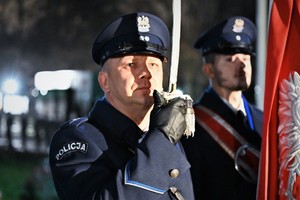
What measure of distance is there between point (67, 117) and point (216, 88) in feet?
5.13

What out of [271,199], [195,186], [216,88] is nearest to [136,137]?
[271,199]

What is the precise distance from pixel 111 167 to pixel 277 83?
607 mm

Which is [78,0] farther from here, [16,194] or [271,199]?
[271,199]

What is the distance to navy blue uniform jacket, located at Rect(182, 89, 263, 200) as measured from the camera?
8.02ft

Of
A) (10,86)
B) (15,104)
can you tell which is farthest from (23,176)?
(10,86)

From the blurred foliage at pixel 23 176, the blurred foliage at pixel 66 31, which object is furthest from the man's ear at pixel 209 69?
the blurred foliage at pixel 23 176

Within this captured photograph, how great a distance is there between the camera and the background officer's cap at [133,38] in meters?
1.85

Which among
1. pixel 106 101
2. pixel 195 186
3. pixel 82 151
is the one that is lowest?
pixel 195 186

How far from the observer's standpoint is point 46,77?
3.96m

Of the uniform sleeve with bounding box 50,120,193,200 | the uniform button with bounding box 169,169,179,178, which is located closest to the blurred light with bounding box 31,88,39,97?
the uniform sleeve with bounding box 50,120,193,200

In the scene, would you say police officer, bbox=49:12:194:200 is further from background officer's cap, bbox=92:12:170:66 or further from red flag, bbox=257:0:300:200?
red flag, bbox=257:0:300:200

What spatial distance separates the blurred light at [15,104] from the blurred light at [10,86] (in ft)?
0.11

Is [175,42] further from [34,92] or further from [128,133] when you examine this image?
[34,92]

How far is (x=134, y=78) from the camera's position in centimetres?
182
